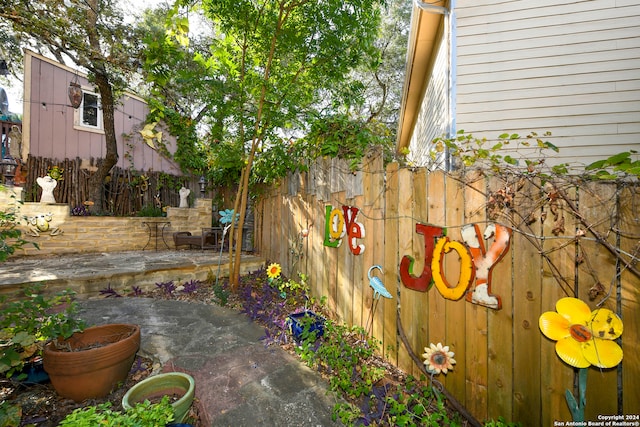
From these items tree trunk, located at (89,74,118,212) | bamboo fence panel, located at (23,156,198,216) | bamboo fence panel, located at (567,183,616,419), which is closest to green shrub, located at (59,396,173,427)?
bamboo fence panel, located at (567,183,616,419)

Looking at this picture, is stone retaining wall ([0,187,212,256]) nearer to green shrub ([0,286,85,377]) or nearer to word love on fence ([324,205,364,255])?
green shrub ([0,286,85,377])

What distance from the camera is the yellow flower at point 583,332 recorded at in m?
1.38

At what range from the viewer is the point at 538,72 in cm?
330

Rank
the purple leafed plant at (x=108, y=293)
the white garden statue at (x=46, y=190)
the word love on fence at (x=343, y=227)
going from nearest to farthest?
the word love on fence at (x=343, y=227), the purple leafed plant at (x=108, y=293), the white garden statue at (x=46, y=190)

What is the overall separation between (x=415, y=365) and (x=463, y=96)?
3.14 m

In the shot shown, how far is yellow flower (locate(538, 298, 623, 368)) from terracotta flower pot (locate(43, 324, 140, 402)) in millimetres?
2601

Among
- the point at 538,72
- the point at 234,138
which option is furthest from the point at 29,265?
the point at 538,72

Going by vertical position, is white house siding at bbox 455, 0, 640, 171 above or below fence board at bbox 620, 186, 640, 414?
above

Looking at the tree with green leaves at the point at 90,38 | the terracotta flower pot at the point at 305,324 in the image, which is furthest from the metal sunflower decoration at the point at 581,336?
the tree with green leaves at the point at 90,38

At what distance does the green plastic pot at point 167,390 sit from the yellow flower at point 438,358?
148 centimetres

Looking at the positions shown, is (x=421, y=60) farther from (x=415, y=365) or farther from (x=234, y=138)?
(x=415, y=365)

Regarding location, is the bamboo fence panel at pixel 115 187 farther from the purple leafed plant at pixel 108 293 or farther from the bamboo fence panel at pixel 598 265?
the bamboo fence panel at pixel 598 265

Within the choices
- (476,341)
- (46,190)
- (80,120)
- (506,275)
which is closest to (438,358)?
(476,341)

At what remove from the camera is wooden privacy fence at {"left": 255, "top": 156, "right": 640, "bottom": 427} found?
55.0 inches
